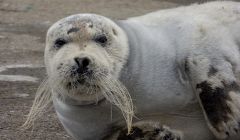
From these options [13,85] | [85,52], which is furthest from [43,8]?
[85,52]

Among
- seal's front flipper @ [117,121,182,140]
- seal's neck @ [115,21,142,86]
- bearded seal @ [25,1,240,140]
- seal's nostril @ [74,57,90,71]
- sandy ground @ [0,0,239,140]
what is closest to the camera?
seal's nostril @ [74,57,90,71]

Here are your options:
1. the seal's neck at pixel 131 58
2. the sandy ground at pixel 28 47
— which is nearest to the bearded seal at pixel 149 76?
the seal's neck at pixel 131 58

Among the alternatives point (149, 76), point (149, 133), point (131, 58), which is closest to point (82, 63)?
point (131, 58)

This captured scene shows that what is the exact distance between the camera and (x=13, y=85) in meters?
7.88

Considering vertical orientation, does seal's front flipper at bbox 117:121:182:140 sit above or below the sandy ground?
above

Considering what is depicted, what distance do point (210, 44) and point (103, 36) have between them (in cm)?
84

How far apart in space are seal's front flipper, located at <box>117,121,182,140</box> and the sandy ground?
1.07 meters

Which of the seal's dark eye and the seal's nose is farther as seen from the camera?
the seal's dark eye

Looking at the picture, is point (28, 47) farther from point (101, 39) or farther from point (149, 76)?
point (101, 39)

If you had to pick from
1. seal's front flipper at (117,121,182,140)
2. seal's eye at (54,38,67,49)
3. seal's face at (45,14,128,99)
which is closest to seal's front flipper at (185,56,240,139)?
seal's front flipper at (117,121,182,140)

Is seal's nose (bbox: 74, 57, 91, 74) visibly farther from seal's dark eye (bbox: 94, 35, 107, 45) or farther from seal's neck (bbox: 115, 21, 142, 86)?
seal's neck (bbox: 115, 21, 142, 86)

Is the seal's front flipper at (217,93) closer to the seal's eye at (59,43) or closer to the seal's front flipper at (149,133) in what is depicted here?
the seal's front flipper at (149,133)

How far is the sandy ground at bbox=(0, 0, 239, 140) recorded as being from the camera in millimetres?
6395

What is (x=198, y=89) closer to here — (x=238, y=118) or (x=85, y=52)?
(x=238, y=118)
